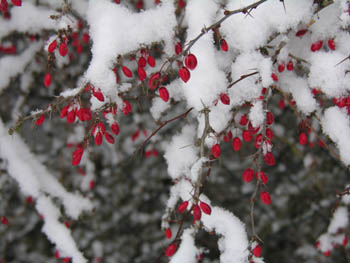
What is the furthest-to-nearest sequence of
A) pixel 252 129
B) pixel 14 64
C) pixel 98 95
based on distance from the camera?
pixel 14 64, pixel 252 129, pixel 98 95

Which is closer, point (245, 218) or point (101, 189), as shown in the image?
A: point (245, 218)

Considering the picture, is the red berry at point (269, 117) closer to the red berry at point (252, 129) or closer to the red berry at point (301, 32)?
the red berry at point (252, 129)

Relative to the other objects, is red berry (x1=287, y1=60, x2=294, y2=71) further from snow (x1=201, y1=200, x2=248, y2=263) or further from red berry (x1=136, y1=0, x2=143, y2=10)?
red berry (x1=136, y1=0, x2=143, y2=10)

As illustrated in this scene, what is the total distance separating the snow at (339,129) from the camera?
148 centimetres

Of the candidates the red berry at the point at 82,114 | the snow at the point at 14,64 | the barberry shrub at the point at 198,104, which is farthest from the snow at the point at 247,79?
the snow at the point at 14,64

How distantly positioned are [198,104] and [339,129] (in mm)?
697

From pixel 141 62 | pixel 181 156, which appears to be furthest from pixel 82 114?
pixel 181 156

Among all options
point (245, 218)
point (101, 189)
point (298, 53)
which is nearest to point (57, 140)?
point (101, 189)

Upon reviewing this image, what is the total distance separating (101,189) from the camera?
13.0 feet

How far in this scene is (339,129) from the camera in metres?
1.52

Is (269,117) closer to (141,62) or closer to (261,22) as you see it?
(261,22)

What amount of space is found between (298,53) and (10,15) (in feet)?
5.98

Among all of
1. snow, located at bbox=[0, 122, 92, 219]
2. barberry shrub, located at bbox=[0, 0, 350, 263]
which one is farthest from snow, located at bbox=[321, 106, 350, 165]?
snow, located at bbox=[0, 122, 92, 219]

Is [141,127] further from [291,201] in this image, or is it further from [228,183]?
[291,201]
